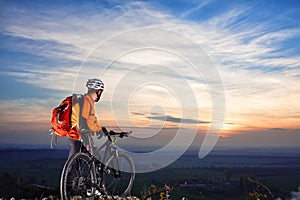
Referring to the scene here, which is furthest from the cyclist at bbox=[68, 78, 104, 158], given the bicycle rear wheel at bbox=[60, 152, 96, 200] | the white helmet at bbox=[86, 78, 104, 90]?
the bicycle rear wheel at bbox=[60, 152, 96, 200]

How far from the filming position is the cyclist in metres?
7.74

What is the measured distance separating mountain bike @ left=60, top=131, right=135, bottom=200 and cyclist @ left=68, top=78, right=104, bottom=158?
0.76 ft

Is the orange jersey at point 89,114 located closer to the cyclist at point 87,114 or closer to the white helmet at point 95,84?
the cyclist at point 87,114

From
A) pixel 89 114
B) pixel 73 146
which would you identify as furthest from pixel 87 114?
pixel 73 146

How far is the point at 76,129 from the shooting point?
7812 mm

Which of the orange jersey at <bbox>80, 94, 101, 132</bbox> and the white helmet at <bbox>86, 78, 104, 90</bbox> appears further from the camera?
the white helmet at <bbox>86, 78, 104, 90</bbox>

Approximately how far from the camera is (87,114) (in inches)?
309

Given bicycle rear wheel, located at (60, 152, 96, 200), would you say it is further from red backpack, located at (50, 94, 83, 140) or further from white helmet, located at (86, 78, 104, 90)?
white helmet, located at (86, 78, 104, 90)

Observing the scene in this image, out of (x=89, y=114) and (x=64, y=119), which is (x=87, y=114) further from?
(x=64, y=119)

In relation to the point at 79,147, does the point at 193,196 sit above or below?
below

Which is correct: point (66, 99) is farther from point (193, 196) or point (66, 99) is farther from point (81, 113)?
point (193, 196)

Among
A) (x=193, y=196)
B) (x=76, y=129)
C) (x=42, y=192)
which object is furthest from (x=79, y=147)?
(x=193, y=196)

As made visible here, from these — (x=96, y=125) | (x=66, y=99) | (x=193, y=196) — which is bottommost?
(x=193, y=196)

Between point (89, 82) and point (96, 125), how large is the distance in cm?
102
